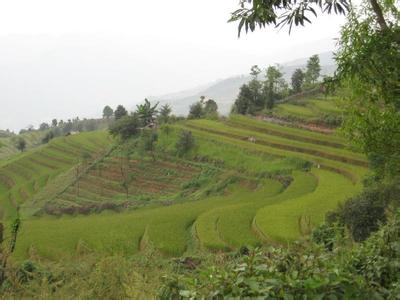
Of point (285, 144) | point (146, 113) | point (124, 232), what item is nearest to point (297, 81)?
point (146, 113)

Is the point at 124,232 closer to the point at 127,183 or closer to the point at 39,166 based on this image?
the point at 127,183

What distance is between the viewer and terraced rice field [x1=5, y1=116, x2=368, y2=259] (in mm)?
26923

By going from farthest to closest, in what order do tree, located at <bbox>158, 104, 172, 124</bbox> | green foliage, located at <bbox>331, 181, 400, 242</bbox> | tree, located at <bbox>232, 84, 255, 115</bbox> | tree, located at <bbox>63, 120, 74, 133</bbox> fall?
tree, located at <bbox>63, 120, 74, 133</bbox>
tree, located at <bbox>158, 104, 172, 124</bbox>
tree, located at <bbox>232, 84, 255, 115</bbox>
green foliage, located at <bbox>331, 181, 400, 242</bbox>

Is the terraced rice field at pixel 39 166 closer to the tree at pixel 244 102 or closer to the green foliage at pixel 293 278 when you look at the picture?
the tree at pixel 244 102

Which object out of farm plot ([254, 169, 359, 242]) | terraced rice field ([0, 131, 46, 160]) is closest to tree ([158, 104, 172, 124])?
farm plot ([254, 169, 359, 242])

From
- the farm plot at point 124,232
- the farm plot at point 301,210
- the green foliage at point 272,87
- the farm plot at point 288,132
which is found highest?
Result: the green foliage at point 272,87

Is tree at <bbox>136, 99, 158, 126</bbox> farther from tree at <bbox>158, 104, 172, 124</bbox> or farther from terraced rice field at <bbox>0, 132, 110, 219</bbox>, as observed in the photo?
terraced rice field at <bbox>0, 132, 110, 219</bbox>

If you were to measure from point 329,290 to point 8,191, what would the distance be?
59.7 metres

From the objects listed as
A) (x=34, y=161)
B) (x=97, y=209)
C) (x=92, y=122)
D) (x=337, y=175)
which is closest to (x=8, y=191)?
(x=34, y=161)

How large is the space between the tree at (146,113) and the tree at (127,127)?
942mm

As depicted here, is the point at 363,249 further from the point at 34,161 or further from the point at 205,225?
the point at 34,161

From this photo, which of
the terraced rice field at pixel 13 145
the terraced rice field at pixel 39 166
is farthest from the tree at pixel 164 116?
the terraced rice field at pixel 13 145

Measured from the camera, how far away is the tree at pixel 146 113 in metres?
56.9

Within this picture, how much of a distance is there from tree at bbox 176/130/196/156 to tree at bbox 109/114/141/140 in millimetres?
10048
